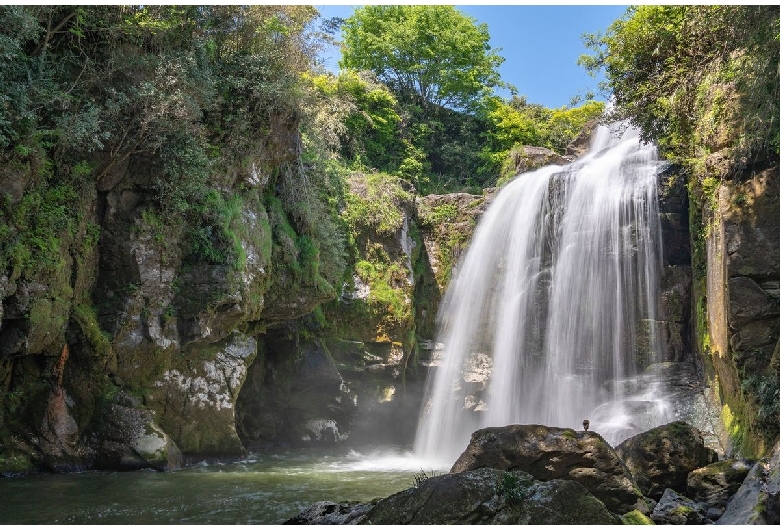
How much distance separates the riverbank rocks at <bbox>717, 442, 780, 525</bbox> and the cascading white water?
5948mm

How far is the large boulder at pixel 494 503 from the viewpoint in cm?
559

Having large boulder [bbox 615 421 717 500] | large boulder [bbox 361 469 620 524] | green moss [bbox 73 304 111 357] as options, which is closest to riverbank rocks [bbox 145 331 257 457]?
green moss [bbox 73 304 111 357]

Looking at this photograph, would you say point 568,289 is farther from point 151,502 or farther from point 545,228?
point 151,502

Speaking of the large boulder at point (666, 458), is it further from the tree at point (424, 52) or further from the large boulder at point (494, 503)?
the tree at point (424, 52)

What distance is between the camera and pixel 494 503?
228 inches

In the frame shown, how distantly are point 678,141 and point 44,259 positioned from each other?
552 inches

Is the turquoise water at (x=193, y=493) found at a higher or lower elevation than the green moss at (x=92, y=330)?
lower

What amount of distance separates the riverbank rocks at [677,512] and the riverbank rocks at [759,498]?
0.96ft

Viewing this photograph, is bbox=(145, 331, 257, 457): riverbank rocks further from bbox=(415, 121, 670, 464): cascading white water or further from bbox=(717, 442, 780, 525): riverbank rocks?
bbox=(717, 442, 780, 525): riverbank rocks

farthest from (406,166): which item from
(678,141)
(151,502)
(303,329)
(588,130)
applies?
(151,502)

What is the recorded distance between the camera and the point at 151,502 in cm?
950

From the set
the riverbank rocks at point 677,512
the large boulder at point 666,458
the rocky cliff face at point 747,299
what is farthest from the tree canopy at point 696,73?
the riverbank rocks at point 677,512

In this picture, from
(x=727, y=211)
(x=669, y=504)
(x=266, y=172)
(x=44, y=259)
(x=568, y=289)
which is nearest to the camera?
(x=669, y=504)

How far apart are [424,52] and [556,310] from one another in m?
17.2
